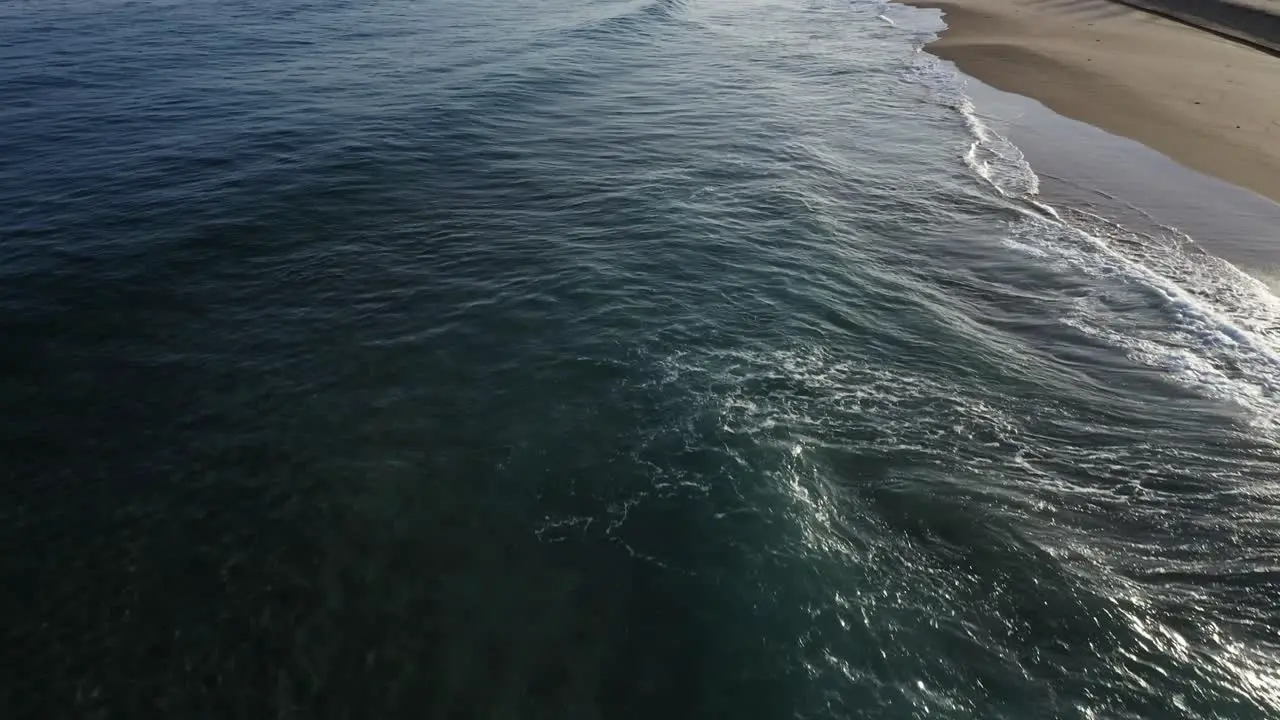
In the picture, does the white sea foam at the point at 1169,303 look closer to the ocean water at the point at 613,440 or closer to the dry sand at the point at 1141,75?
the ocean water at the point at 613,440

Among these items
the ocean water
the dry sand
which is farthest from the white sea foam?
the dry sand

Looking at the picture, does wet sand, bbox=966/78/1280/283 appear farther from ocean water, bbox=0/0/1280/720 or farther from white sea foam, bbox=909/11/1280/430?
ocean water, bbox=0/0/1280/720

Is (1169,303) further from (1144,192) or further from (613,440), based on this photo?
(613,440)

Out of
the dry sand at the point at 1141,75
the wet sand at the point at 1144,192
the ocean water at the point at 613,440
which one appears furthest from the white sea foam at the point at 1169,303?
the dry sand at the point at 1141,75

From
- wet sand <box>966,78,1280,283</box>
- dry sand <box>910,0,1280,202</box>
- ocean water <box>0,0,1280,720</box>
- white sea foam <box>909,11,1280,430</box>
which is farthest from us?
dry sand <box>910,0,1280,202</box>

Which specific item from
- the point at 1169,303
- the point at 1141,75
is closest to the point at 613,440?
the point at 1169,303
